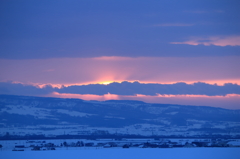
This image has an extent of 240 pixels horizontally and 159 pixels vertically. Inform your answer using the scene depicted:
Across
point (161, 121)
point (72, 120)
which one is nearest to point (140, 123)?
point (161, 121)

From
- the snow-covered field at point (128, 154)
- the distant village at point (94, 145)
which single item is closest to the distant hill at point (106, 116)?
the distant village at point (94, 145)

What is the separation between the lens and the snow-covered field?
174 ft

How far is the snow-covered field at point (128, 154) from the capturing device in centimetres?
5300

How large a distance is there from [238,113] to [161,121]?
26148 millimetres

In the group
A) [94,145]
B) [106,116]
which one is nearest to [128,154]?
[94,145]

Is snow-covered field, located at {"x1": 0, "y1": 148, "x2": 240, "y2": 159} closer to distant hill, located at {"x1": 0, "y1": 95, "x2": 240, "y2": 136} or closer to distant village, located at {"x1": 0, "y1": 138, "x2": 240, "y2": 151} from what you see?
distant village, located at {"x1": 0, "y1": 138, "x2": 240, "y2": 151}

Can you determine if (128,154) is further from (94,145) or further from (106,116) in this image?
(106,116)

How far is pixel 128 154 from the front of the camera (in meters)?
55.7

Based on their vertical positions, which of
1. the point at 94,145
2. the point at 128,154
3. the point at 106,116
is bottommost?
the point at 128,154

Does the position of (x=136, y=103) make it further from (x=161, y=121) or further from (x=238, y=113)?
(x=238, y=113)

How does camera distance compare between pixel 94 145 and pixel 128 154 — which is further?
pixel 94 145

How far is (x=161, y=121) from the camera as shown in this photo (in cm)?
14112

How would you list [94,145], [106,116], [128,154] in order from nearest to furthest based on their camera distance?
[128,154]
[94,145]
[106,116]

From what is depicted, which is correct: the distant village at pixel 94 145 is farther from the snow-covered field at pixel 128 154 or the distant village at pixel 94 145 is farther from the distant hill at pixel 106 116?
the distant hill at pixel 106 116
